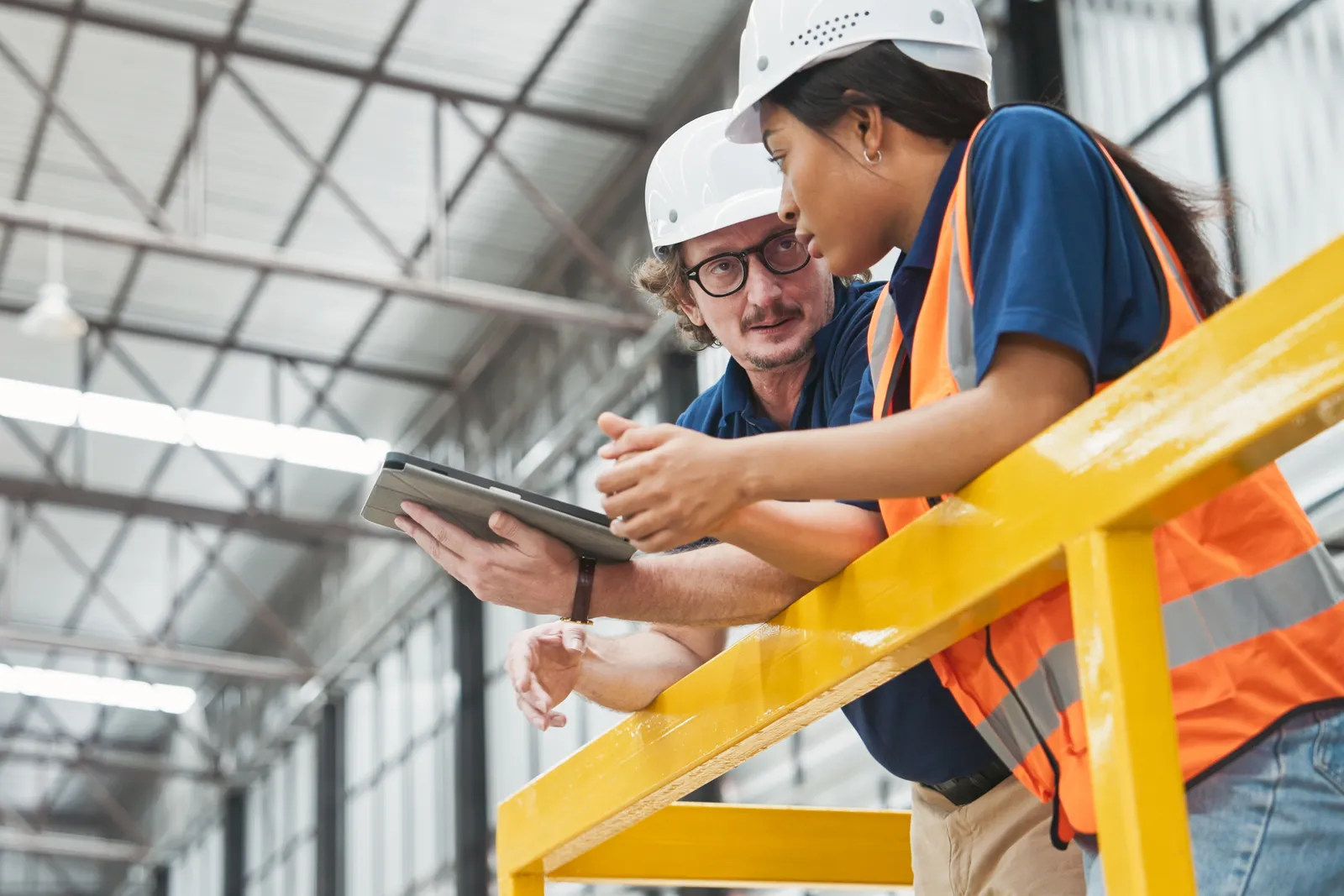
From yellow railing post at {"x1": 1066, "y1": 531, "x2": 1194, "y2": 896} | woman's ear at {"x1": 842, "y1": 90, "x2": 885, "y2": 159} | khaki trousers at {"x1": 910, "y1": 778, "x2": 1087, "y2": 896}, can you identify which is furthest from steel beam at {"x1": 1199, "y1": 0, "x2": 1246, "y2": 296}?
yellow railing post at {"x1": 1066, "y1": 531, "x2": 1194, "y2": 896}

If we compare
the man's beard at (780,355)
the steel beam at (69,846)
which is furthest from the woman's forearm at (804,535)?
the steel beam at (69,846)

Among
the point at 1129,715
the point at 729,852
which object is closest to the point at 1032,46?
the point at 729,852

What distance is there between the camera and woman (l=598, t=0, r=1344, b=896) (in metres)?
2.13

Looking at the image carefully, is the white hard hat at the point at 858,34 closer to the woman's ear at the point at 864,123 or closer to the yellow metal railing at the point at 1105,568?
the woman's ear at the point at 864,123

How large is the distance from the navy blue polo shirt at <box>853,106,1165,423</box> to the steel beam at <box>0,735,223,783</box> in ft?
94.3

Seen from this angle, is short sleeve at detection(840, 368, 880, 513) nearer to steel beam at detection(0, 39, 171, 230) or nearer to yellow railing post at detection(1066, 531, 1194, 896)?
yellow railing post at detection(1066, 531, 1194, 896)

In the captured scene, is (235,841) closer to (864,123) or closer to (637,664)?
(637,664)

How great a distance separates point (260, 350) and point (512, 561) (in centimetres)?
1968

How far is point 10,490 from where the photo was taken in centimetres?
2292

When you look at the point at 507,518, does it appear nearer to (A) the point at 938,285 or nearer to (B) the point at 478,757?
(A) the point at 938,285

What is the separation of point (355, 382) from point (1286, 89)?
1413cm

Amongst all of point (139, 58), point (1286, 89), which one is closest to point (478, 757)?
point (139, 58)

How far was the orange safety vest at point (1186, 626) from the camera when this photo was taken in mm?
2145

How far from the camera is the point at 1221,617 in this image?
2180 millimetres
